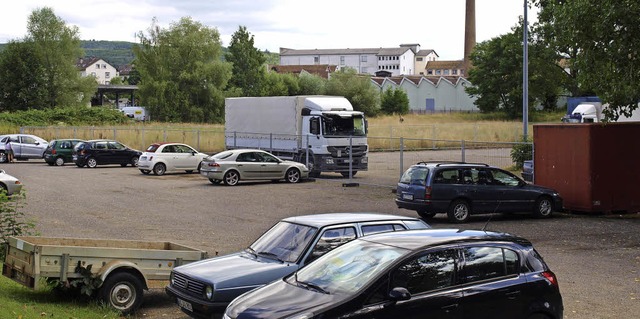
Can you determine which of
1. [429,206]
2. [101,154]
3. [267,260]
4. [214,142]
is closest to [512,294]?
[267,260]

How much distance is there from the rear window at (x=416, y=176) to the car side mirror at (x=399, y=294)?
13.2 m

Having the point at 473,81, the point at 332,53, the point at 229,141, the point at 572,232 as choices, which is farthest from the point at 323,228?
the point at 332,53

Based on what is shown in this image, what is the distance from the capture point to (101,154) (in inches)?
1587

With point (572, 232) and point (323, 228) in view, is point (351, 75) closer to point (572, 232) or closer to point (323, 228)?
point (572, 232)

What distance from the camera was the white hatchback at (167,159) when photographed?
1405 inches

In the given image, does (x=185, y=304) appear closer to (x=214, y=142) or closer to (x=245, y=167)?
(x=245, y=167)

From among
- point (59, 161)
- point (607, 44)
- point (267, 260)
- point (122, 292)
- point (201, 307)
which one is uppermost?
point (607, 44)

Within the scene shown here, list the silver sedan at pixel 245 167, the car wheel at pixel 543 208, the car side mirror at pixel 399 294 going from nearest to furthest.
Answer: the car side mirror at pixel 399 294, the car wheel at pixel 543 208, the silver sedan at pixel 245 167

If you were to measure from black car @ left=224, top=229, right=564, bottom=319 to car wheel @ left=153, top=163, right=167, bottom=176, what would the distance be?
28793mm

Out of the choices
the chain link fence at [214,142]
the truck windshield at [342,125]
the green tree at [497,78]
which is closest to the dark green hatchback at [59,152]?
the chain link fence at [214,142]

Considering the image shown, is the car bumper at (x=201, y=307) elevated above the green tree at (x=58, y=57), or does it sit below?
below

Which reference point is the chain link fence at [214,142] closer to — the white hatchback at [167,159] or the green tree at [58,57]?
the white hatchback at [167,159]

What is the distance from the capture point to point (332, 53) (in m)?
182

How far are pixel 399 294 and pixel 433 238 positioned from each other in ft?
3.63
